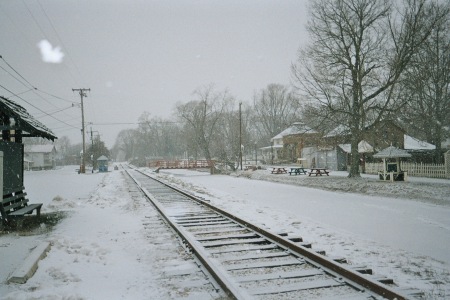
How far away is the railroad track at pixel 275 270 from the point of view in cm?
429

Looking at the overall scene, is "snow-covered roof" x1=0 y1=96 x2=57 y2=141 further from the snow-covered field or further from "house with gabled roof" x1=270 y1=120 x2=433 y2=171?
"house with gabled roof" x1=270 y1=120 x2=433 y2=171

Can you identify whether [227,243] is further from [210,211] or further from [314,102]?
[314,102]

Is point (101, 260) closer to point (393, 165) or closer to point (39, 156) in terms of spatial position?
point (393, 165)

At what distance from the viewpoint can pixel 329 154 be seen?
127ft

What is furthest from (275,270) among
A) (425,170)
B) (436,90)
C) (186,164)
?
(186,164)

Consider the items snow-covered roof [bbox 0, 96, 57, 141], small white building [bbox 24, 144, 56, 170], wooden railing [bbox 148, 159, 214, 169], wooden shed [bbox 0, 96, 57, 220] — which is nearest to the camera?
snow-covered roof [bbox 0, 96, 57, 141]

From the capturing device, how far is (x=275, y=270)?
207 inches

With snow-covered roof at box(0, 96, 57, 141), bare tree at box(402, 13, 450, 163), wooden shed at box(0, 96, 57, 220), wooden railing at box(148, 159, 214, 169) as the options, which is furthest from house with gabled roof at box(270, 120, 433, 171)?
wooden shed at box(0, 96, 57, 220)

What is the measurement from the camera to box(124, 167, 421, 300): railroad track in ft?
14.1

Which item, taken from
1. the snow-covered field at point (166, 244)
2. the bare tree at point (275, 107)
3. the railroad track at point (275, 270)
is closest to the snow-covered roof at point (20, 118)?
the snow-covered field at point (166, 244)

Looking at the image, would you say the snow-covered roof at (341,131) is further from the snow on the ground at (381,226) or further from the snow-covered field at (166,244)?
the snow-covered field at (166,244)

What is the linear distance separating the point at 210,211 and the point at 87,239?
4.55 metres

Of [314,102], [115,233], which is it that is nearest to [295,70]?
[314,102]

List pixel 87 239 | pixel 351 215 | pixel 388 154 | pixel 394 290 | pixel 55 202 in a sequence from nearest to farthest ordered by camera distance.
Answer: pixel 394 290 → pixel 87 239 → pixel 351 215 → pixel 55 202 → pixel 388 154
